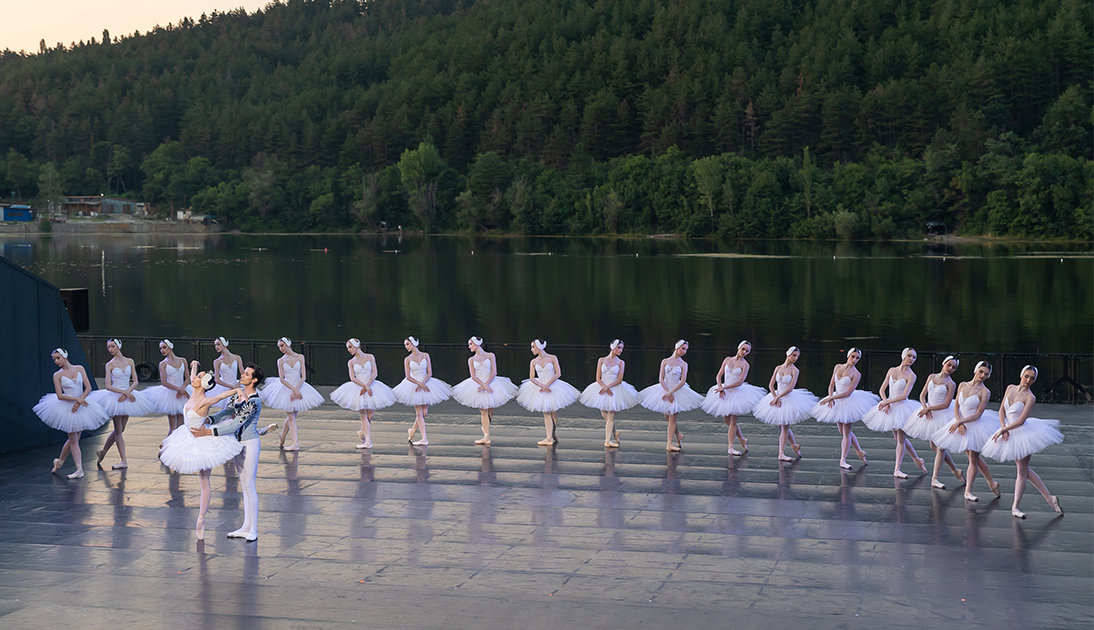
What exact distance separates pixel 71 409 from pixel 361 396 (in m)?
3.89

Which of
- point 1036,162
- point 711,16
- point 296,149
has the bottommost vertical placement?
point 1036,162

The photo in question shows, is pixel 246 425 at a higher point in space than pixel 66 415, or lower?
higher

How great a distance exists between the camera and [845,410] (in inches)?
551

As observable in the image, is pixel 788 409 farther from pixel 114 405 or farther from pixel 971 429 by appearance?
pixel 114 405

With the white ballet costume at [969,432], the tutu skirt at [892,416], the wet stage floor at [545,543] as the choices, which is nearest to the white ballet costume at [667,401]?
the wet stage floor at [545,543]

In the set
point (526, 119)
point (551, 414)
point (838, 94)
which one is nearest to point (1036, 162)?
point (838, 94)

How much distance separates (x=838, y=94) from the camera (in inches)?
5359

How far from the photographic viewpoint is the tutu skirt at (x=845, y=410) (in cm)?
1395

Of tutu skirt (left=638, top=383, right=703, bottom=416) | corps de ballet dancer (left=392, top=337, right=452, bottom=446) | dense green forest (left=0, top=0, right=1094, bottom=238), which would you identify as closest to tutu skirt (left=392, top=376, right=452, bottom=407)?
corps de ballet dancer (left=392, top=337, right=452, bottom=446)

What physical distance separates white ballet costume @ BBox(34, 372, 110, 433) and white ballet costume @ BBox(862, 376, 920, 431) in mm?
10054

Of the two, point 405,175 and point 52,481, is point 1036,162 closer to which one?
point 405,175

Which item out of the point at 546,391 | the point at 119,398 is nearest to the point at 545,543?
the point at 546,391

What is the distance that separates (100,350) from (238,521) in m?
32.8

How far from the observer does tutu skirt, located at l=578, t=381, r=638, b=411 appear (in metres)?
15.3
